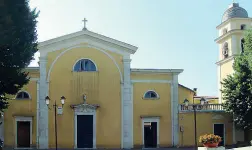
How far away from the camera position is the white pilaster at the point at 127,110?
31.8 metres

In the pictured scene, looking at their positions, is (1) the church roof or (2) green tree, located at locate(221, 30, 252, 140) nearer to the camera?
(2) green tree, located at locate(221, 30, 252, 140)

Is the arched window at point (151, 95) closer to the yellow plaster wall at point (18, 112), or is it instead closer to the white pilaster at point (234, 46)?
the white pilaster at point (234, 46)

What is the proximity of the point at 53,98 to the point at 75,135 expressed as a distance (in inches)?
126

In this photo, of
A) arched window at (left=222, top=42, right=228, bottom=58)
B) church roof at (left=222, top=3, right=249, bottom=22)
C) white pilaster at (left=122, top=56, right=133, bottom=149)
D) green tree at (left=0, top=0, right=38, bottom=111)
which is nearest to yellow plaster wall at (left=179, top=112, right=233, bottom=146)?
white pilaster at (left=122, top=56, right=133, bottom=149)

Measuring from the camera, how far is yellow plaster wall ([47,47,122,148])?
31.4m

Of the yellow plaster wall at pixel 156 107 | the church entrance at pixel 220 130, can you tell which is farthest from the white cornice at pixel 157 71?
the church entrance at pixel 220 130

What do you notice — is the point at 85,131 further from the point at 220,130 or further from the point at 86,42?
the point at 220,130

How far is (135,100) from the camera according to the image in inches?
1275

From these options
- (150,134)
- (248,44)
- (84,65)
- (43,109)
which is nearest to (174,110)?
(150,134)

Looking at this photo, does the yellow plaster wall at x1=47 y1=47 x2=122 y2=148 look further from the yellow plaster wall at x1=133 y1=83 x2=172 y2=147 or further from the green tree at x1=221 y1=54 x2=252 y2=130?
the green tree at x1=221 y1=54 x2=252 y2=130

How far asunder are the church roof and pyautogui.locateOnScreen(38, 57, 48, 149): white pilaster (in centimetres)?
1604

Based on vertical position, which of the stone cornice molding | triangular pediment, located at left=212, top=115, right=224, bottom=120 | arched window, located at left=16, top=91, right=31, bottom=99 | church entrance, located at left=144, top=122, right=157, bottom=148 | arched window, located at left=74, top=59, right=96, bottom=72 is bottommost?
church entrance, located at left=144, top=122, right=157, bottom=148

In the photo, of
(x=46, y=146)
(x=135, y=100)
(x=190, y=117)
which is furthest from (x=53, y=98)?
(x=190, y=117)

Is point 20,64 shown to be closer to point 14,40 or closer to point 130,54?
point 14,40
